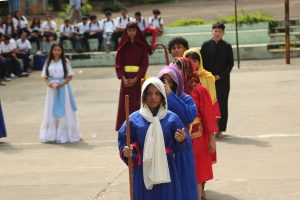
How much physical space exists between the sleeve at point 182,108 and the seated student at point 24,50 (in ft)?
60.4

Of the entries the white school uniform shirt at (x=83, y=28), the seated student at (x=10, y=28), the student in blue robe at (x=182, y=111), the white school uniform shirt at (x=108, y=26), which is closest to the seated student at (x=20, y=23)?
the seated student at (x=10, y=28)

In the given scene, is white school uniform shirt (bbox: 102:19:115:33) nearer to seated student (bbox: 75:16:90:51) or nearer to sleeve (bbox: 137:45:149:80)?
seated student (bbox: 75:16:90:51)

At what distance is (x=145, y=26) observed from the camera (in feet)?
89.5

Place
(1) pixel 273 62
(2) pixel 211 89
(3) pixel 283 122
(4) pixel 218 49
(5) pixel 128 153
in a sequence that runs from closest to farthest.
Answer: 1. (5) pixel 128 153
2. (2) pixel 211 89
3. (4) pixel 218 49
4. (3) pixel 283 122
5. (1) pixel 273 62

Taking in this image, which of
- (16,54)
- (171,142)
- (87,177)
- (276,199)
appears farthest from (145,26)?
(171,142)

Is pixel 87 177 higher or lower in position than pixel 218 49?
lower

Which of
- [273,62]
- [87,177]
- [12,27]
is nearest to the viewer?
[87,177]

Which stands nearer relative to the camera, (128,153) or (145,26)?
(128,153)

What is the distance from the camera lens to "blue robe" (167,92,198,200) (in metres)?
6.88

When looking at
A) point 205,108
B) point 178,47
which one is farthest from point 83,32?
point 205,108

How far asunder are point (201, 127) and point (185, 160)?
1.52 meters

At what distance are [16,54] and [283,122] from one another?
510 inches

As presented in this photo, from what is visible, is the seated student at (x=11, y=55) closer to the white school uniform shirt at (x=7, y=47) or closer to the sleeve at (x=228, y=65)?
the white school uniform shirt at (x=7, y=47)

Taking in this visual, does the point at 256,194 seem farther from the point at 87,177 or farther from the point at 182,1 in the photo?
the point at 182,1
